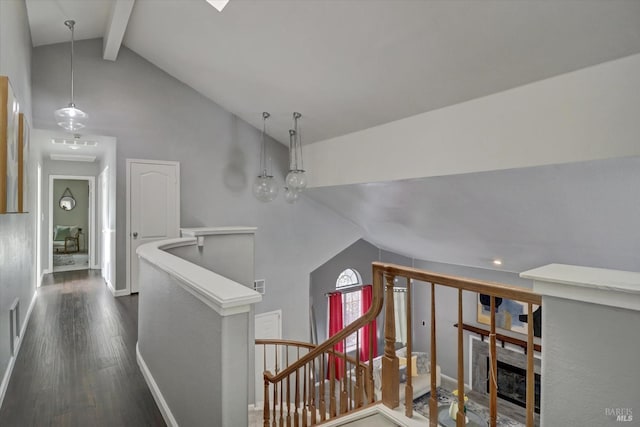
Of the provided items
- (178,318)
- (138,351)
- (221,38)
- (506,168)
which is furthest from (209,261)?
(506,168)

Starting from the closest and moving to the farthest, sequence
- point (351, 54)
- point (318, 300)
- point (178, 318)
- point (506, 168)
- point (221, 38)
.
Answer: point (178, 318), point (506, 168), point (351, 54), point (221, 38), point (318, 300)

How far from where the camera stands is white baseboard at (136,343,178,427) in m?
1.99

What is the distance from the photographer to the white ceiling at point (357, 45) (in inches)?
88.3

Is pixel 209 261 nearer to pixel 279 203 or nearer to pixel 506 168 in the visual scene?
pixel 279 203

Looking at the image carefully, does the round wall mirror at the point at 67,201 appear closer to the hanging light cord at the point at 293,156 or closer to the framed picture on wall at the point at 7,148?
the hanging light cord at the point at 293,156

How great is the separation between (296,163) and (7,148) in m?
4.29

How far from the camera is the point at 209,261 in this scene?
408 cm

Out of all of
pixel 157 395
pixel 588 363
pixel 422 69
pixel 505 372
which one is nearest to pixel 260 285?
pixel 157 395

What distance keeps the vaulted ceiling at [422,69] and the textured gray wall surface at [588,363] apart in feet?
6.10

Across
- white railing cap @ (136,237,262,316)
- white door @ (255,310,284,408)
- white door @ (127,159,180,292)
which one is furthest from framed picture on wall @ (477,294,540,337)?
white railing cap @ (136,237,262,316)

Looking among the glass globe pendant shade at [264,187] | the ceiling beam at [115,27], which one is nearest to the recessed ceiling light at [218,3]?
the ceiling beam at [115,27]

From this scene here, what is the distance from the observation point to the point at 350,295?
30.9 feet

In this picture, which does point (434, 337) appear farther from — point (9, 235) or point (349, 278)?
point (349, 278)

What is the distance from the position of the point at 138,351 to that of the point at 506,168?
11.4 feet
